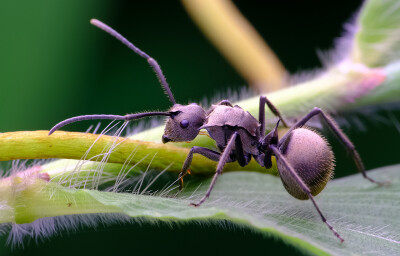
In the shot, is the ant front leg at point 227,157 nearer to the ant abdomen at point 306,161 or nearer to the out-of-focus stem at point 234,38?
the ant abdomen at point 306,161

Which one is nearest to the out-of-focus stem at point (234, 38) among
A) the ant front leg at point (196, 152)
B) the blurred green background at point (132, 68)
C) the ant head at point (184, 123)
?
the blurred green background at point (132, 68)

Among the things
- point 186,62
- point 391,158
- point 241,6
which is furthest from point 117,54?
point 391,158

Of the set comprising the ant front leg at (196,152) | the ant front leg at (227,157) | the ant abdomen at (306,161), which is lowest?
the ant abdomen at (306,161)

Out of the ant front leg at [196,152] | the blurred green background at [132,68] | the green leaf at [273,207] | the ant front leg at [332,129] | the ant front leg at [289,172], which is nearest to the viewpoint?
the green leaf at [273,207]

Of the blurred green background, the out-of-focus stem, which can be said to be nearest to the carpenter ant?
the blurred green background

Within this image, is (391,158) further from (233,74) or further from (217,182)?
(217,182)

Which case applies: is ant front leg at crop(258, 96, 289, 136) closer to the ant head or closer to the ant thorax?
the ant thorax

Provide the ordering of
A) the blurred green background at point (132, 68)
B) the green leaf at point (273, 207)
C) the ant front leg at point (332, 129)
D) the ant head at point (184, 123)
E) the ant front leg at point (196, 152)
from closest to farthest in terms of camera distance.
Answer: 1. the green leaf at point (273, 207)
2. the ant front leg at point (196, 152)
3. the ant head at point (184, 123)
4. the ant front leg at point (332, 129)
5. the blurred green background at point (132, 68)
